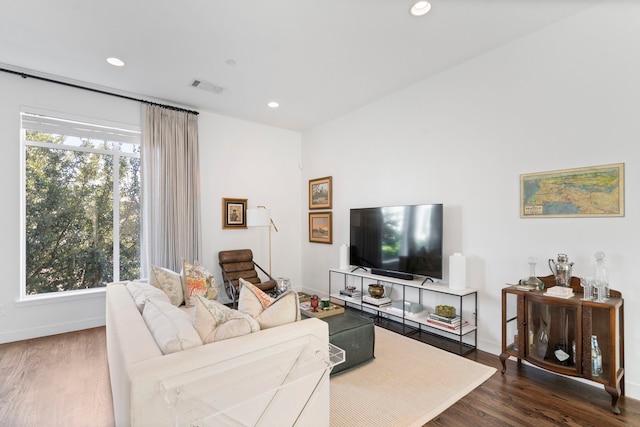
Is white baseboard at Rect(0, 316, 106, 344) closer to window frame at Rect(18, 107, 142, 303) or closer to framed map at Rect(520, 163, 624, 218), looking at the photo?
window frame at Rect(18, 107, 142, 303)

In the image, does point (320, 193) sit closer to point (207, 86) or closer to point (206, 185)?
point (206, 185)

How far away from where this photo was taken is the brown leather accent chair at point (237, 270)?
4609 millimetres

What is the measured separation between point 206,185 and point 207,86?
1.56 m

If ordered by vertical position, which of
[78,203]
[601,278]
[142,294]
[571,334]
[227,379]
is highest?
[78,203]

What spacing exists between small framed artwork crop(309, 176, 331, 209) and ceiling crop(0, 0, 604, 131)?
1613mm

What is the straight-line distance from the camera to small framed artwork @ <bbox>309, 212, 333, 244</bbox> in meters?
5.21

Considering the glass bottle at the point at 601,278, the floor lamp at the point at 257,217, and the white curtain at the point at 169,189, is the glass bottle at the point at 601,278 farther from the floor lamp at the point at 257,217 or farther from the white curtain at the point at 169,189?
the white curtain at the point at 169,189

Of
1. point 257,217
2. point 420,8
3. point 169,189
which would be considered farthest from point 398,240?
point 169,189

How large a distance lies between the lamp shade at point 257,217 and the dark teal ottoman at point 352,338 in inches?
89.1

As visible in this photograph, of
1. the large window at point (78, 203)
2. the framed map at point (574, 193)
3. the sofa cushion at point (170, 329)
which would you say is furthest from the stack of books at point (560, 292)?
the large window at point (78, 203)

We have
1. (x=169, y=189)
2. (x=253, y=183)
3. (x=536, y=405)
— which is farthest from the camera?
(x=253, y=183)

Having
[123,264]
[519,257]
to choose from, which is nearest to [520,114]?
[519,257]

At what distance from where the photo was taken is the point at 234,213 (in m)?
5.13

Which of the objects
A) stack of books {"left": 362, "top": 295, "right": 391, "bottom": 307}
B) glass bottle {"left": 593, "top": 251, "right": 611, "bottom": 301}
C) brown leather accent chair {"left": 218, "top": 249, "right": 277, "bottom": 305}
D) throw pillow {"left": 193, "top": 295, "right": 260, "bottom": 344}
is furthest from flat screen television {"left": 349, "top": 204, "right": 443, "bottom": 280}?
throw pillow {"left": 193, "top": 295, "right": 260, "bottom": 344}
